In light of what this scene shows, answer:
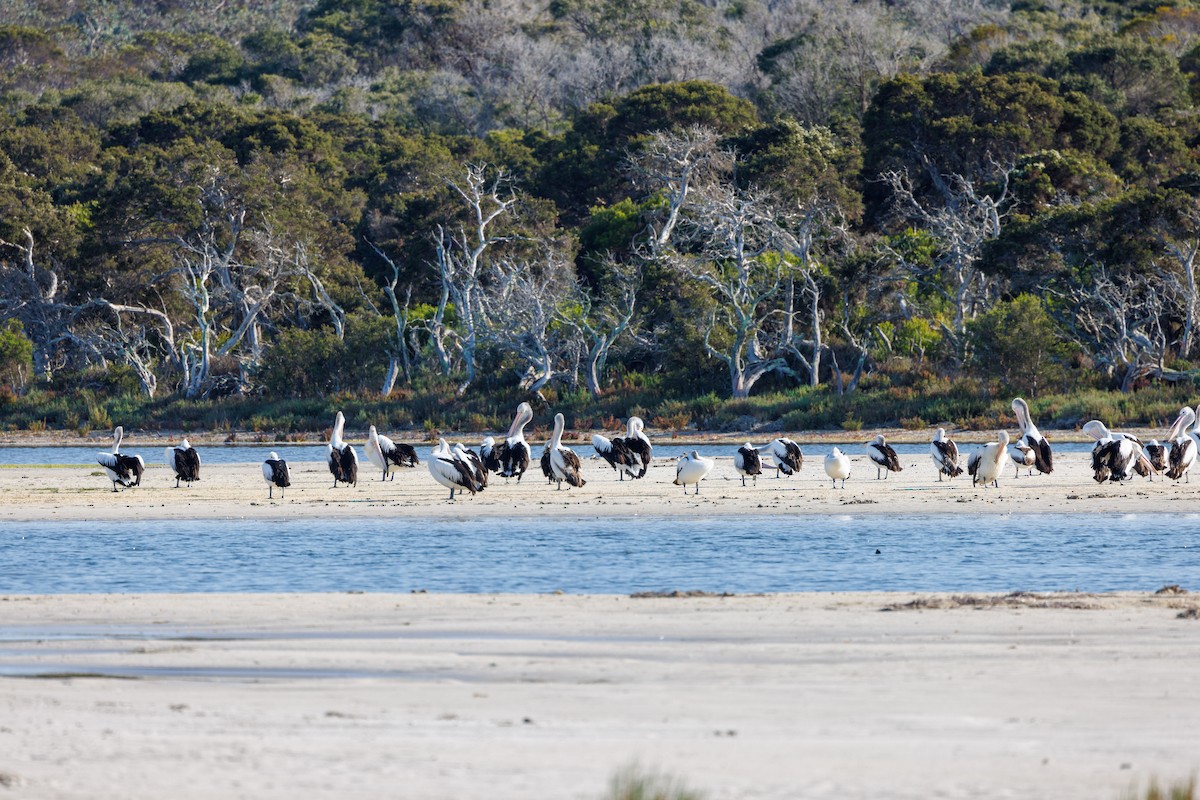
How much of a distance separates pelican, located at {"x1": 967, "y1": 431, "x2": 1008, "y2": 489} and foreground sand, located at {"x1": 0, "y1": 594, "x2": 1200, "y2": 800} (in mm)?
9577

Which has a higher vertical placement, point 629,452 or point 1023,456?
point 629,452

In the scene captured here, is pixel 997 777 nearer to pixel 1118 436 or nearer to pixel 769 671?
pixel 769 671

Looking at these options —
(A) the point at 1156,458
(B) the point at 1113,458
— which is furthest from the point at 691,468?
(A) the point at 1156,458

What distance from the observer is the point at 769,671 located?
8109 millimetres

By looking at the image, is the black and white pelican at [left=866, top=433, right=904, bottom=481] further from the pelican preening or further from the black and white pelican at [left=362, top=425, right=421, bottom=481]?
the black and white pelican at [left=362, top=425, right=421, bottom=481]

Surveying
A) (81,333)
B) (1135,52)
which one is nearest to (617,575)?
(81,333)

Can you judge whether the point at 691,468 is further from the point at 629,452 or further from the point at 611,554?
the point at 611,554

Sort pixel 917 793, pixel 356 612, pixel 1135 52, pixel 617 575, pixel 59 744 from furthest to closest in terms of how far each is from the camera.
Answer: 1. pixel 1135 52
2. pixel 617 575
3. pixel 356 612
4. pixel 59 744
5. pixel 917 793

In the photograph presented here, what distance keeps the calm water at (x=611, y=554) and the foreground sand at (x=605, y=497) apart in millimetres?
752

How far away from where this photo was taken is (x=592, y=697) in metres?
7.47

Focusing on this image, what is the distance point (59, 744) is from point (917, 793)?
3.27 meters

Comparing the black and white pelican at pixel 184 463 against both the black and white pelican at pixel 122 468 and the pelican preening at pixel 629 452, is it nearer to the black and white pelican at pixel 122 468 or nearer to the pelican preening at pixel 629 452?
the black and white pelican at pixel 122 468

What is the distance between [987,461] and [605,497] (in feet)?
15.6

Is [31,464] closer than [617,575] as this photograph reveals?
No
